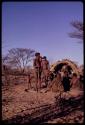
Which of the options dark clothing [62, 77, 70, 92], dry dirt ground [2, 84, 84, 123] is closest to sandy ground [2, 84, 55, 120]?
dry dirt ground [2, 84, 84, 123]

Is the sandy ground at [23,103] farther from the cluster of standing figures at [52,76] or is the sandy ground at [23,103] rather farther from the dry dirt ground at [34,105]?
the cluster of standing figures at [52,76]

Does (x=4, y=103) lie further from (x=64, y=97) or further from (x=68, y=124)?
(x=68, y=124)

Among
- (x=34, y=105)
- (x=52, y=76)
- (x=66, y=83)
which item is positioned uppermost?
(x=52, y=76)

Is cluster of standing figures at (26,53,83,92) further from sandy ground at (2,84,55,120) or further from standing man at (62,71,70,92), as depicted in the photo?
sandy ground at (2,84,55,120)

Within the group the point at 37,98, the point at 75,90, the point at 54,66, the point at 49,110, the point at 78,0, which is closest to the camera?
the point at 78,0

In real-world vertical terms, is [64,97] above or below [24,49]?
below

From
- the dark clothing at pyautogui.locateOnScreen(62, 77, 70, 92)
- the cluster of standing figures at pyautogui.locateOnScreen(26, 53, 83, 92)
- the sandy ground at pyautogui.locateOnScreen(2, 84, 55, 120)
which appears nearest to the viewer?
the sandy ground at pyautogui.locateOnScreen(2, 84, 55, 120)

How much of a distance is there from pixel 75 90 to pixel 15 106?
3.07 metres

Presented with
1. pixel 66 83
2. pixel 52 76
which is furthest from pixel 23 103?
pixel 52 76

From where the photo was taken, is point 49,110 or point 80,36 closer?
point 49,110

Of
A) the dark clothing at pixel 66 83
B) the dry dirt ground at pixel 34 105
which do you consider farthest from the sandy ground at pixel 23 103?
the dark clothing at pixel 66 83

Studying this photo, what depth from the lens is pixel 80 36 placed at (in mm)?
9312

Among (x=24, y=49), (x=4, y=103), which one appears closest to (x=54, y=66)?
(x=4, y=103)

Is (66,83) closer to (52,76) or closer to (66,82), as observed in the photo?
(66,82)
